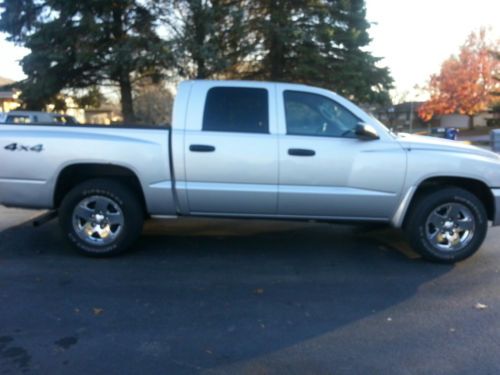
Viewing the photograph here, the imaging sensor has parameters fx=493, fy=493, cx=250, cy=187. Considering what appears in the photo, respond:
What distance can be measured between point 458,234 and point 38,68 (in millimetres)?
18815

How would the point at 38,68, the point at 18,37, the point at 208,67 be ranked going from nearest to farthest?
the point at 208,67
the point at 38,68
the point at 18,37

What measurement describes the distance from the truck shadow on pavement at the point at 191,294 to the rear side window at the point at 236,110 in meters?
1.46

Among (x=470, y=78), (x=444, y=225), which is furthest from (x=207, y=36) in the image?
(x=470, y=78)

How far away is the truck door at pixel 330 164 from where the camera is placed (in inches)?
203

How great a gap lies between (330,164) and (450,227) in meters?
1.51

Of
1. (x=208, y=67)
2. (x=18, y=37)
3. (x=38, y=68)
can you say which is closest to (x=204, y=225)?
(x=208, y=67)

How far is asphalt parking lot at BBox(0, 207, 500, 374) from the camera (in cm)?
330

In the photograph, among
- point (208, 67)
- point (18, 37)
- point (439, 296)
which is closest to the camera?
point (439, 296)

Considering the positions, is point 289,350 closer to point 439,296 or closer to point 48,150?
point 439,296

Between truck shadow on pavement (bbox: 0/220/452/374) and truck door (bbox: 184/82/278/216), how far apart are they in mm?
683

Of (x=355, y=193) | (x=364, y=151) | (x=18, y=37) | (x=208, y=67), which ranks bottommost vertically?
(x=355, y=193)

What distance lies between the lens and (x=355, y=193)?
5.21m

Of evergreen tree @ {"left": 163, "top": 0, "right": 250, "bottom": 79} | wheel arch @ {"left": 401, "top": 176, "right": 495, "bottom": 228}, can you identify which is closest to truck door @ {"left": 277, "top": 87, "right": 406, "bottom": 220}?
wheel arch @ {"left": 401, "top": 176, "right": 495, "bottom": 228}

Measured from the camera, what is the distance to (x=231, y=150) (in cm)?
512
